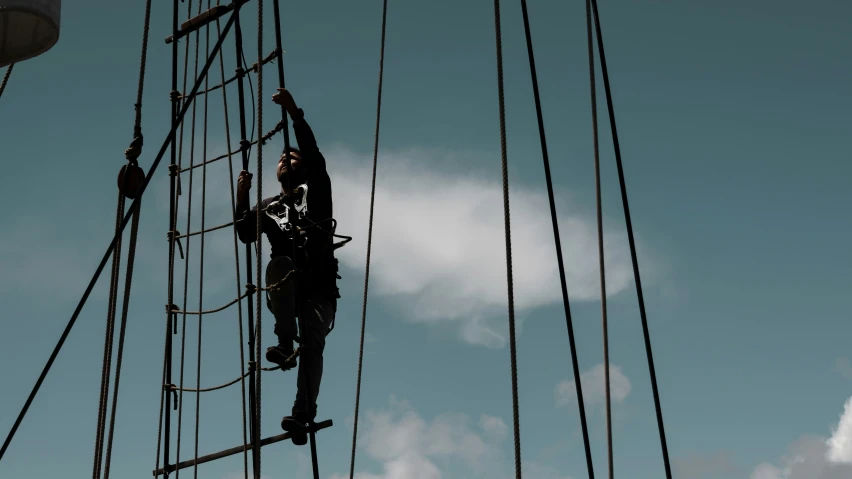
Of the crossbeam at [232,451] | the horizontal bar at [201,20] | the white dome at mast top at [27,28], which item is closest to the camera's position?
the white dome at mast top at [27,28]

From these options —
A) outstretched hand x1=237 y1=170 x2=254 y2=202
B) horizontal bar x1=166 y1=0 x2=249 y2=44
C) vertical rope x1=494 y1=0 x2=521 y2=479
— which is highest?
Answer: horizontal bar x1=166 y1=0 x2=249 y2=44

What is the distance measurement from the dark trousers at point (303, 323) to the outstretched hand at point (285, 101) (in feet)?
3.26

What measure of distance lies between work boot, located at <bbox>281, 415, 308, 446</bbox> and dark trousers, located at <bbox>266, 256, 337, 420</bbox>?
1.4 inches

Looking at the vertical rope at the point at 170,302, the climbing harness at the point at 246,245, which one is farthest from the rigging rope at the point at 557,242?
the vertical rope at the point at 170,302

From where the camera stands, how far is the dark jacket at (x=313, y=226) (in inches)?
273

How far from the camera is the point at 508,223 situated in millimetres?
4562

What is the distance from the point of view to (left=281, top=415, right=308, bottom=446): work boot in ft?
21.4

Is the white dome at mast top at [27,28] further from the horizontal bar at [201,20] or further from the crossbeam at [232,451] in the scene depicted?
the horizontal bar at [201,20]

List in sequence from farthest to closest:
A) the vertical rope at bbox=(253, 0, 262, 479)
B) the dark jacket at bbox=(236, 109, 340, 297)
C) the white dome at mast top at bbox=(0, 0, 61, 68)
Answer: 1. the dark jacket at bbox=(236, 109, 340, 297)
2. the vertical rope at bbox=(253, 0, 262, 479)
3. the white dome at mast top at bbox=(0, 0, 61, 68)

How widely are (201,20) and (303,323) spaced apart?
292 cm

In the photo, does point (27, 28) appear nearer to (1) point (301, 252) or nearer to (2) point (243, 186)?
(1) point (301, 252)

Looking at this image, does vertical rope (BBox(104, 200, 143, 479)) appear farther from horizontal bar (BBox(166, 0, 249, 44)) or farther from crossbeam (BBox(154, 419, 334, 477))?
horizontal bar (BBox(166, 0, 249, 44))

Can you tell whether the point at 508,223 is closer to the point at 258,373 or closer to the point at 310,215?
the point at 258,373

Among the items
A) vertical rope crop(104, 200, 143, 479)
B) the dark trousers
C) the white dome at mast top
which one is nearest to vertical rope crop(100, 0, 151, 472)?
vertical rope crop(104, 200, 143, 479)
